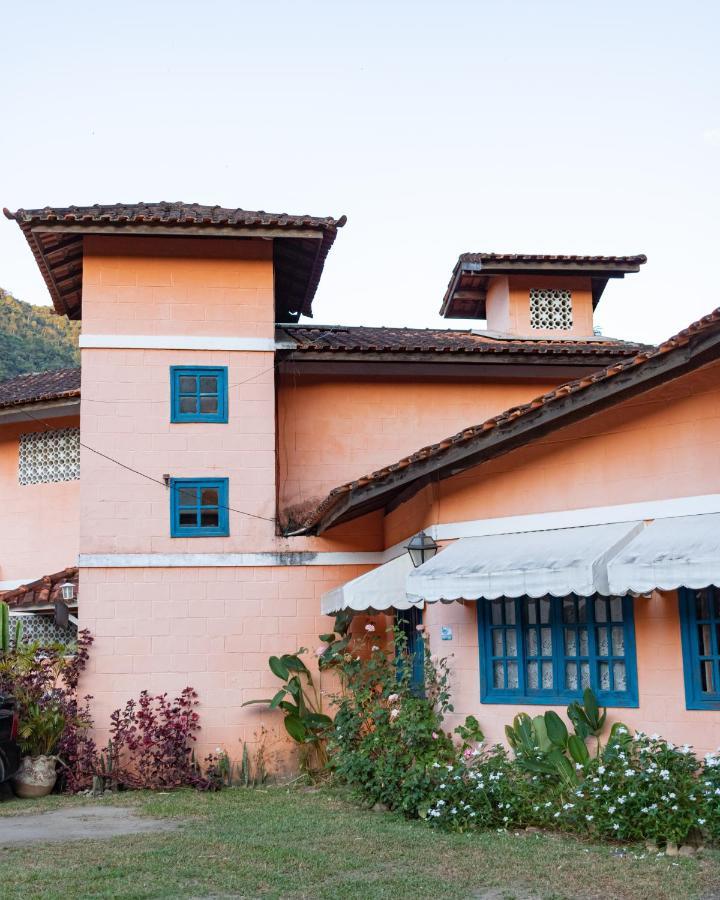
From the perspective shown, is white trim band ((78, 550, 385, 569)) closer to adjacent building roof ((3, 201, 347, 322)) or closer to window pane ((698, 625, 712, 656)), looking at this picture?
adjacent building roof ((3, 201, 347, 322))

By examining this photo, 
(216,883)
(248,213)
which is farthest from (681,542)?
(248,213)

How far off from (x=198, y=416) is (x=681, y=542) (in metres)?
7.83

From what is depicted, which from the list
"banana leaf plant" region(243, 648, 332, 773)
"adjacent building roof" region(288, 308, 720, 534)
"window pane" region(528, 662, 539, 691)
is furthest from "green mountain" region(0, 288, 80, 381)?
"window pane" region(528, 662, 539, 691)

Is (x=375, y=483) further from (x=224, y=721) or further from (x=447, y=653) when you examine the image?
(x=224, y=721)

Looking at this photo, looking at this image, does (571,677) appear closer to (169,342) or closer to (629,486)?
(629,486)

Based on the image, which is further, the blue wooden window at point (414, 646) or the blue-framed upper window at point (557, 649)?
the blue wooden window at point (414, 646)

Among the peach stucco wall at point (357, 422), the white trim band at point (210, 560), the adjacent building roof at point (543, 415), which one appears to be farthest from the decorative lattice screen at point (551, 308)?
the adjacent building roof at point (543, 415)

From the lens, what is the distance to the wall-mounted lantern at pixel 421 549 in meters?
12.6

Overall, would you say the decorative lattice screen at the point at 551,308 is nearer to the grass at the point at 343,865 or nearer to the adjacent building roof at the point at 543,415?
the adjacent building roof at the point at 543,415

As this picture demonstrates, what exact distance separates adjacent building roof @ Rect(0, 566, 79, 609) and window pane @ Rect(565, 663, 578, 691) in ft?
28.9

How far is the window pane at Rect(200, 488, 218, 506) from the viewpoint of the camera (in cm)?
1542

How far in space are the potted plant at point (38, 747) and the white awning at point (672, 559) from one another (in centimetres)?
824

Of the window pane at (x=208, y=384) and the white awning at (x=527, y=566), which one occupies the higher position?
the window pane at (x=208, y=384)

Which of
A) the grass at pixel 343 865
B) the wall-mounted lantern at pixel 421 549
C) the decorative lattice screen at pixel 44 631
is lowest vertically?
the grass at pixel 343 865
